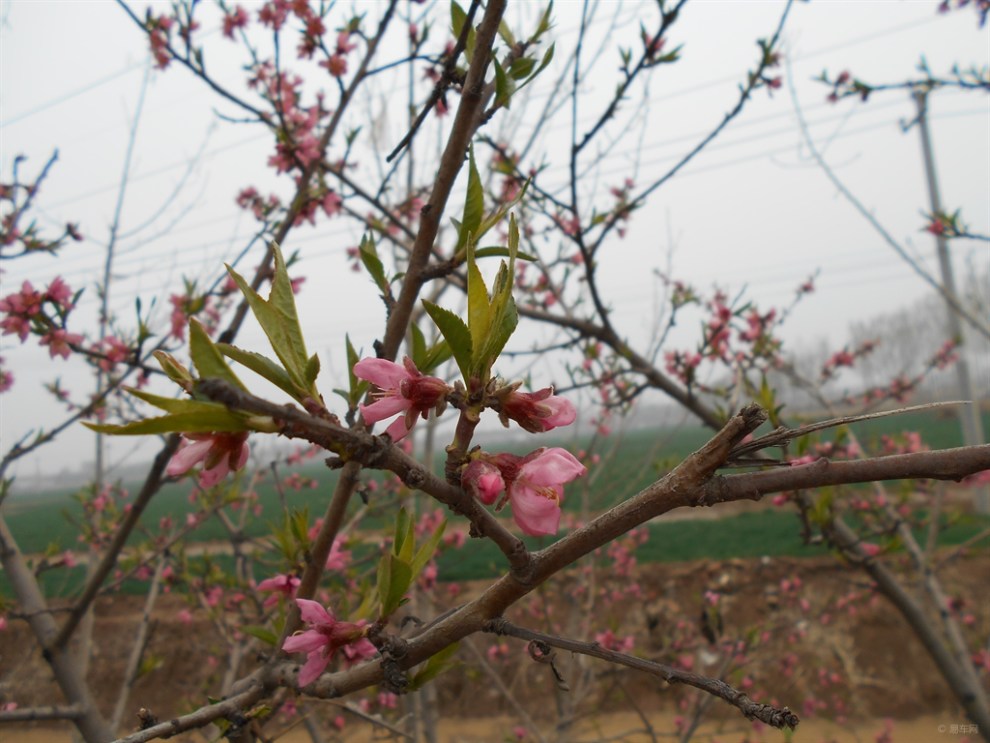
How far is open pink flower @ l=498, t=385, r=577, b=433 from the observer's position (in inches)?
25.8

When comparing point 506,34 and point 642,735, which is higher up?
point 506,34

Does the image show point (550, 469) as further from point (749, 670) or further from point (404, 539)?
point (749, 670)

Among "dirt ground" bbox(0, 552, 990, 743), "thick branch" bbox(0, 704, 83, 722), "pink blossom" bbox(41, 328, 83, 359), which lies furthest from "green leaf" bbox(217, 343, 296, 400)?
"dirt ground" bbox(0, 552, 990, 743)

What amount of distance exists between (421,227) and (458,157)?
0.13 metres

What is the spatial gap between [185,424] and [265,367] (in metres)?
0.12

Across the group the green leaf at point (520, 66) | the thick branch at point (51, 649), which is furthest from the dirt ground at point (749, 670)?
the green leaf at point (520, 66)

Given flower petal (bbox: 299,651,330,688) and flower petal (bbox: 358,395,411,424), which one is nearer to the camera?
flower petal (bbox: 358,395,411,424)

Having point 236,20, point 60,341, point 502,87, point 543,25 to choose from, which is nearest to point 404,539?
point 502,87

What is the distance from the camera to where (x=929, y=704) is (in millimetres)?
8039

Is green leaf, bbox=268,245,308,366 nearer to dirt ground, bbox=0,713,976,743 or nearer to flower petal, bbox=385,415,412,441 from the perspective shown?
flower petal, bbox=385,415,412,441

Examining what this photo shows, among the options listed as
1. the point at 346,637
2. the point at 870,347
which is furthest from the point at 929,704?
the point at 346,637

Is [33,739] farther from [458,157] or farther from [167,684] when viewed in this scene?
[458,157]

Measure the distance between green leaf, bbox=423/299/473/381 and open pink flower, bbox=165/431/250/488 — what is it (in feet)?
0.79

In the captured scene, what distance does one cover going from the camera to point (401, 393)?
27.0 inches
